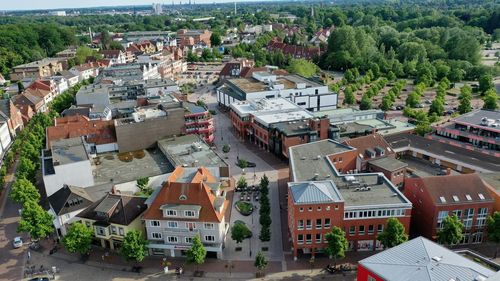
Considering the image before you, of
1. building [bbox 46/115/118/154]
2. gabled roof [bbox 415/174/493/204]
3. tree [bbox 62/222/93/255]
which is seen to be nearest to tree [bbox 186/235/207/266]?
tree [bbox 62/222/93/255]

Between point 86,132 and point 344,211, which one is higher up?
point 86,132

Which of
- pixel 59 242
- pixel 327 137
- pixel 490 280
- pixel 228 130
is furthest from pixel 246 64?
pixel 490 280

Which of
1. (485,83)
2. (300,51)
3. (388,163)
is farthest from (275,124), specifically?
(300,51)

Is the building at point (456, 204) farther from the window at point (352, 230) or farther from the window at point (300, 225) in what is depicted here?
the window at point (300, 225)

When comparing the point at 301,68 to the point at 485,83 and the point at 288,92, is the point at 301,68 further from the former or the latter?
the point at 485,83

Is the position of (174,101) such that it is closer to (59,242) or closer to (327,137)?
(327,137)

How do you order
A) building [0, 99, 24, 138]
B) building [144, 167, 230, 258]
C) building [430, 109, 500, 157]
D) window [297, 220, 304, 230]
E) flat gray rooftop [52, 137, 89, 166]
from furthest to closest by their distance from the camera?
building [0, 99, 24, 138] < building [430, 109, 500, 157] < flat gray rooftop [52, 137, 89, 166] < building [144, 167, 230, 258] < window [297, 220, 304, 230]

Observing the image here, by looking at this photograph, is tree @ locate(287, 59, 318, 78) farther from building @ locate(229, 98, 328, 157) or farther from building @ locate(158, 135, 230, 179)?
building @ locate(158, 135, 230, 179)
